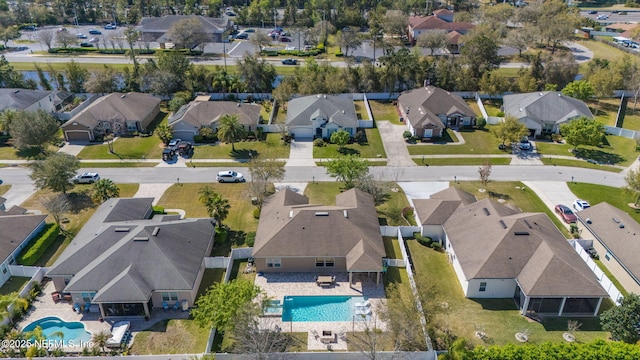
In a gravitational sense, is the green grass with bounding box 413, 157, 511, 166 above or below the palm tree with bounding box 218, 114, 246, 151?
below

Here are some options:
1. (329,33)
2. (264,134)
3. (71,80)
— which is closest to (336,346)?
(264,134)

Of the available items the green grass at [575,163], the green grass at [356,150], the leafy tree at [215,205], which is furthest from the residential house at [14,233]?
the green grass at [575,163]

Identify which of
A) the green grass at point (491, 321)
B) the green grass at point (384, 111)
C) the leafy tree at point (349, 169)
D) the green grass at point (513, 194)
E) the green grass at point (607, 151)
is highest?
the leafy tree at point (349, 169)

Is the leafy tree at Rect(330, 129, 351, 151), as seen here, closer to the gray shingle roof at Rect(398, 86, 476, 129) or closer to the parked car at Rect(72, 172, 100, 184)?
the gray shingle roof at Rect(398, 86, 476, 129)

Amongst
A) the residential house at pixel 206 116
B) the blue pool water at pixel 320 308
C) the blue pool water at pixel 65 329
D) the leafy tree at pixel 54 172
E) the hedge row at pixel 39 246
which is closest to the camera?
the blue pool water at pixel 65 329

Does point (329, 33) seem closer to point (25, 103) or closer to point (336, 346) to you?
point (25, 103)

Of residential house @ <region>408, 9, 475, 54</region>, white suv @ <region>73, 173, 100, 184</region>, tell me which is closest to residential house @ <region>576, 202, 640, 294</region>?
white suv @ <region>73, 173, 100, 184</region>

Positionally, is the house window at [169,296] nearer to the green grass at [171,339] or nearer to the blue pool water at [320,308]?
the green grass at [171,339]
